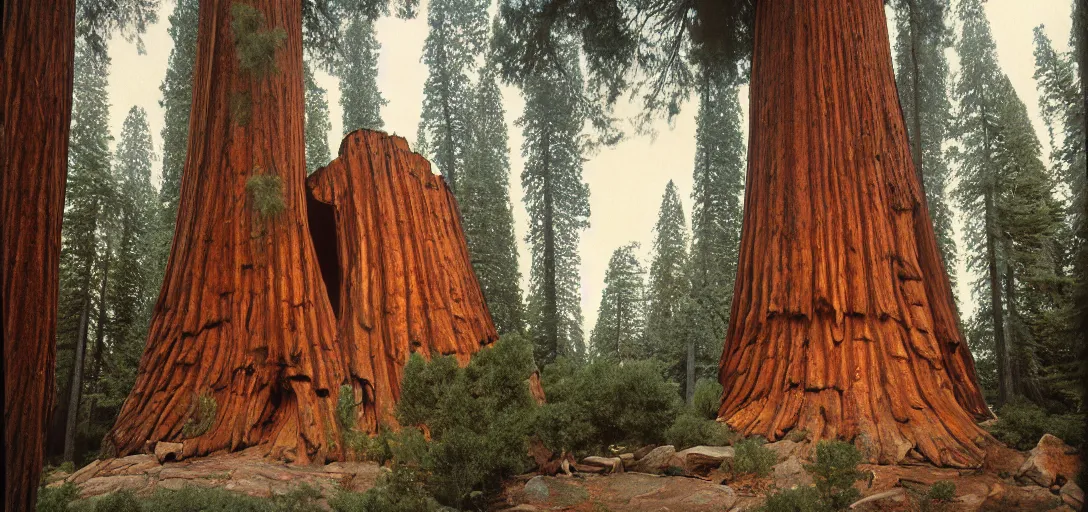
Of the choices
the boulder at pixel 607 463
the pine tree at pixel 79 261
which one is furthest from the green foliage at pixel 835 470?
the pine tree at pixel 79 261

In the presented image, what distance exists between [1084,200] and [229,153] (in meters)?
9.30

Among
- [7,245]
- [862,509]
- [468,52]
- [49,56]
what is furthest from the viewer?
[468,52]

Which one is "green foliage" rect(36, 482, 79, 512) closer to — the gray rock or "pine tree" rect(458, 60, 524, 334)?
the gray rock

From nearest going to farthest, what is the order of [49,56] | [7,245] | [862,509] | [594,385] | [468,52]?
1. [7,245]
2. [49,56]
3. [862,509]
4. [594,385]
5. [468,52]

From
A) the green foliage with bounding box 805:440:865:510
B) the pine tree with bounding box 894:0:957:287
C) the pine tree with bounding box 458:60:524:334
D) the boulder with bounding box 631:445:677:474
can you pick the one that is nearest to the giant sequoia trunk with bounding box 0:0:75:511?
the green foliage with bounding box 805:440:865:510

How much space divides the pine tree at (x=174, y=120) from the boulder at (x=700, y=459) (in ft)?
47.5

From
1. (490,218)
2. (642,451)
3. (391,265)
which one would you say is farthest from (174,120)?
(642,451)

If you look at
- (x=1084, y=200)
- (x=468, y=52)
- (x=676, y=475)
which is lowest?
(x=676, y=475)

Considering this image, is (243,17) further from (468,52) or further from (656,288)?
(656,288)

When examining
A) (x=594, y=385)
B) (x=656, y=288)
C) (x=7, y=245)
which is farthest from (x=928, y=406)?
(x=656, y=288)

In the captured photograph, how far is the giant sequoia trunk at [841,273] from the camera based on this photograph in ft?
25.1

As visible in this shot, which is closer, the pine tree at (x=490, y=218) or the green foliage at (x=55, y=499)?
A: the green foliage at (x=55, y=499)

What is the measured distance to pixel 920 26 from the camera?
43.8 feet

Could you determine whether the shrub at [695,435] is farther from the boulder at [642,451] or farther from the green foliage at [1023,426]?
the green foliage at [1023,426]
